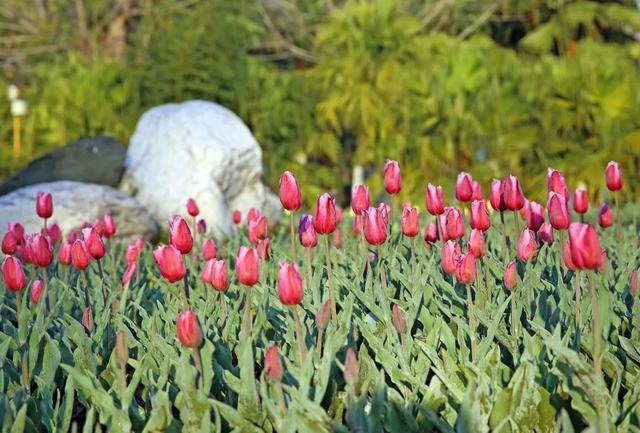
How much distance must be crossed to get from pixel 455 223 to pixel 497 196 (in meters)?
0.16

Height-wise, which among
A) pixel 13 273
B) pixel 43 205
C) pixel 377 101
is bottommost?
pixel 377 101

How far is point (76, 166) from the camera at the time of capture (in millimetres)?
7336

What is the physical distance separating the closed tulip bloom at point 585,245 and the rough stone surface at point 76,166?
6.06m

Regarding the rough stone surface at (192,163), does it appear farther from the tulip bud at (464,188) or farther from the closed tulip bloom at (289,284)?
the closed tulip bloom at (289,284)

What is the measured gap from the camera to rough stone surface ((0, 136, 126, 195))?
7.30m

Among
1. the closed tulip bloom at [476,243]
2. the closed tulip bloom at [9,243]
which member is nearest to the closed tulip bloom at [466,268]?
the closed tulip bloom at [476,243]

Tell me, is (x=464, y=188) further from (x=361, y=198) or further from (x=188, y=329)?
(x=188, y=329)

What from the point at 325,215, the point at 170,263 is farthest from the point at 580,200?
the point at 170,263

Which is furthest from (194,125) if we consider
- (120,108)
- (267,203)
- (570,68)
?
(570,68)

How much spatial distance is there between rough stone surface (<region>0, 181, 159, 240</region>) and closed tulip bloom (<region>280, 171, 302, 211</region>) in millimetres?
3829

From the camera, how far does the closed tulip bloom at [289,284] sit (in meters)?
1.90

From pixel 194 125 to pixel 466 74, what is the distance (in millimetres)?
4283

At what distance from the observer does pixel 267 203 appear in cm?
846

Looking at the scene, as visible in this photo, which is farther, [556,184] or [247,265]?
[556,184]
